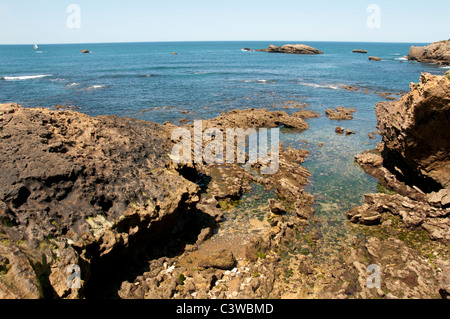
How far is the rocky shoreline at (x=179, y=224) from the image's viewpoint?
27.2 ft

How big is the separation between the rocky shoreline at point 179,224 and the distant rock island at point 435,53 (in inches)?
4248

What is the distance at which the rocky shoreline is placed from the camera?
8305 millimetres

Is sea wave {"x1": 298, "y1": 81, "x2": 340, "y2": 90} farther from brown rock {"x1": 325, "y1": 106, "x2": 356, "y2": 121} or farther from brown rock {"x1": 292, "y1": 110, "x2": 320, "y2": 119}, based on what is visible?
brown rock {"x1": 292, "y1": 110, "x2": 320, "y2": 119}

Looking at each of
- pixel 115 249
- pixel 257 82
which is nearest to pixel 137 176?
pixel 115 249

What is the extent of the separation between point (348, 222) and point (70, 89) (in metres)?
50.5

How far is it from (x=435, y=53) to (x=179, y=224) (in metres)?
125

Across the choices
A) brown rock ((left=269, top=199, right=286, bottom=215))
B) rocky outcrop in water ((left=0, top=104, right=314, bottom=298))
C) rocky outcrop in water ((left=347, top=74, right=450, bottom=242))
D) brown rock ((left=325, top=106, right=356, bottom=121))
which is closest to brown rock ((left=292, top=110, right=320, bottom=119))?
brown rock ((left=325, top=106, right=356, bottom=121))

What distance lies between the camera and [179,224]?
1247cm

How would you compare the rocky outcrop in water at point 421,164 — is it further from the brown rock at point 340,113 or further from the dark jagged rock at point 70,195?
the brown rock at point 340,113

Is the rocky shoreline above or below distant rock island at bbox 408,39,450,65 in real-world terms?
below

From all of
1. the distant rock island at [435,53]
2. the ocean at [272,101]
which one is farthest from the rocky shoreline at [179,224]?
the distant rock island at [435,53]

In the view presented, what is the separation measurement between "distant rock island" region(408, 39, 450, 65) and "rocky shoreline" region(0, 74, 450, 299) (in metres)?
108

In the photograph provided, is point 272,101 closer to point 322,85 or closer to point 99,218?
point 322,85

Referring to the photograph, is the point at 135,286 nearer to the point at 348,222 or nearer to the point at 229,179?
the point at 229,179
